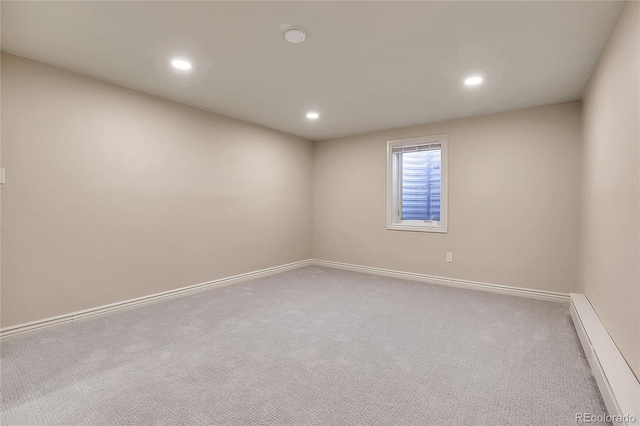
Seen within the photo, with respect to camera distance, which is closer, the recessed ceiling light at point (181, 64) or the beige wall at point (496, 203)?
the recessed ceiling light at point (181, 64)

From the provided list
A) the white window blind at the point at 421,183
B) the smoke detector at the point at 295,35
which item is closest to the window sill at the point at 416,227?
the white window blind at the point at 421,183

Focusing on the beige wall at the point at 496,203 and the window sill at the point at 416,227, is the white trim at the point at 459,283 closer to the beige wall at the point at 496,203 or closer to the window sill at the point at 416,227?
the beige wall at the point at 496,203

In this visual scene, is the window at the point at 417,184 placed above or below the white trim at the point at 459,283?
above

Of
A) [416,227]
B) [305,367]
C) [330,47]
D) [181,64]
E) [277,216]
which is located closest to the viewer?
[305,367]

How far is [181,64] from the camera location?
2.50 metres

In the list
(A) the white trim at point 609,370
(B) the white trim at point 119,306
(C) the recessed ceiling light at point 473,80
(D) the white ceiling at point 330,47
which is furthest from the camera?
(C) the recessed ceiling light at point 473,80

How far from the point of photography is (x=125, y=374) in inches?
73.9

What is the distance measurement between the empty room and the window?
32 millimetres

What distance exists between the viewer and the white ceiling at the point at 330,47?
1.81 meters

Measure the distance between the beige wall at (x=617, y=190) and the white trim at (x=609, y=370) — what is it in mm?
46

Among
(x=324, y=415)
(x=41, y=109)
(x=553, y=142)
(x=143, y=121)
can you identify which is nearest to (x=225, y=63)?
(x=143, y=121)

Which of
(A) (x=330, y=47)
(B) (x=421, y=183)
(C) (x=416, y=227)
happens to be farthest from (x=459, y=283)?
(A) (x=330, y=47)

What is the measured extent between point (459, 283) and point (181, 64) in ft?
13.1

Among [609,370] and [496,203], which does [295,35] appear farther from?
[496,203]
